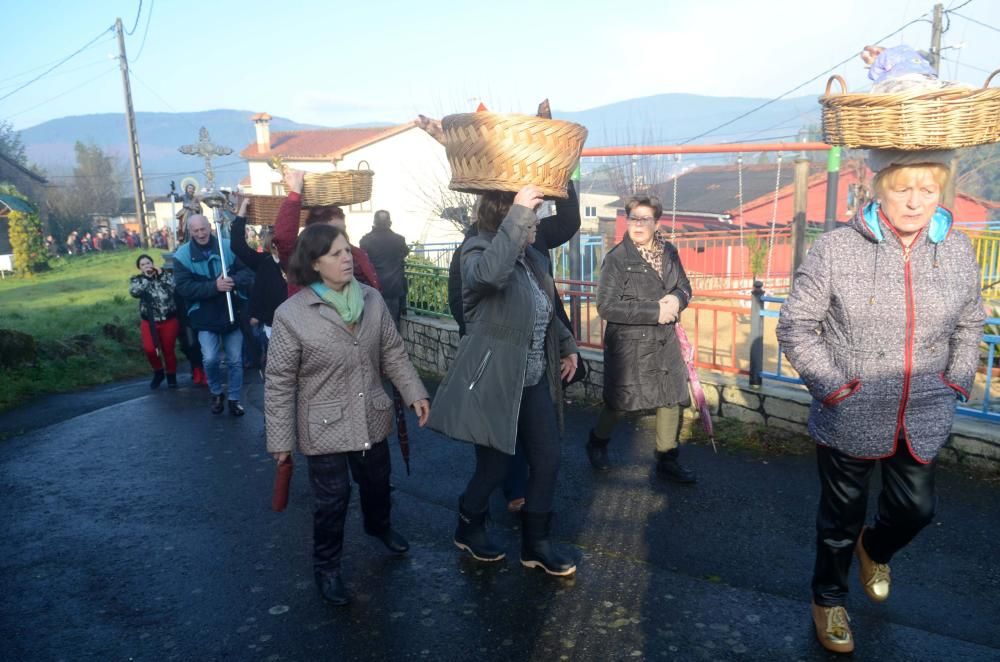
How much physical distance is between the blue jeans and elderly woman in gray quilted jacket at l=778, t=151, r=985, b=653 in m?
5.61

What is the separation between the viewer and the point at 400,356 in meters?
3.78

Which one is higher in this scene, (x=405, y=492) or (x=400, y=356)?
(x=400, y=356)

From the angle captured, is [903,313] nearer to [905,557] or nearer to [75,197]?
[905,557]

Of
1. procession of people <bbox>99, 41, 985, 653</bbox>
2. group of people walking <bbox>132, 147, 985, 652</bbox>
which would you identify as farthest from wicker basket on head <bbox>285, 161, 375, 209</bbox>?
group of people walking <bbox>132, 147, 985, 652</bbox>

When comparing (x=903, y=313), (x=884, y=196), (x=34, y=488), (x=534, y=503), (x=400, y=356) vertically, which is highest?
(x=884, y=196)

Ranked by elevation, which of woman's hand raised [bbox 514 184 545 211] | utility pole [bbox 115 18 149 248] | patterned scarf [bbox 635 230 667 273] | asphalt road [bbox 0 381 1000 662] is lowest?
asphalt road [bbox 0 381 1000 662]

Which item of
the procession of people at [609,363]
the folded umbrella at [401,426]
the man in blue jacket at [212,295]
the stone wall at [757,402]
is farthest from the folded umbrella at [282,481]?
the man in blue jacket at [212,295]

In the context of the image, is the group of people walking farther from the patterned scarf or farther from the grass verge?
the grass verge

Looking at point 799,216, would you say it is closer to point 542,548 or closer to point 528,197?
point 542,548

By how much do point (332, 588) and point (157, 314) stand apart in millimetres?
6044

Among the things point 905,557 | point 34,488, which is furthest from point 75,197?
point 905,557

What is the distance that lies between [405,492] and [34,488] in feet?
9.19

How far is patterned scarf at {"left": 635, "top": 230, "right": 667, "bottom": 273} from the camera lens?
4723 millimetres

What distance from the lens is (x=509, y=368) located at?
3359 mm
